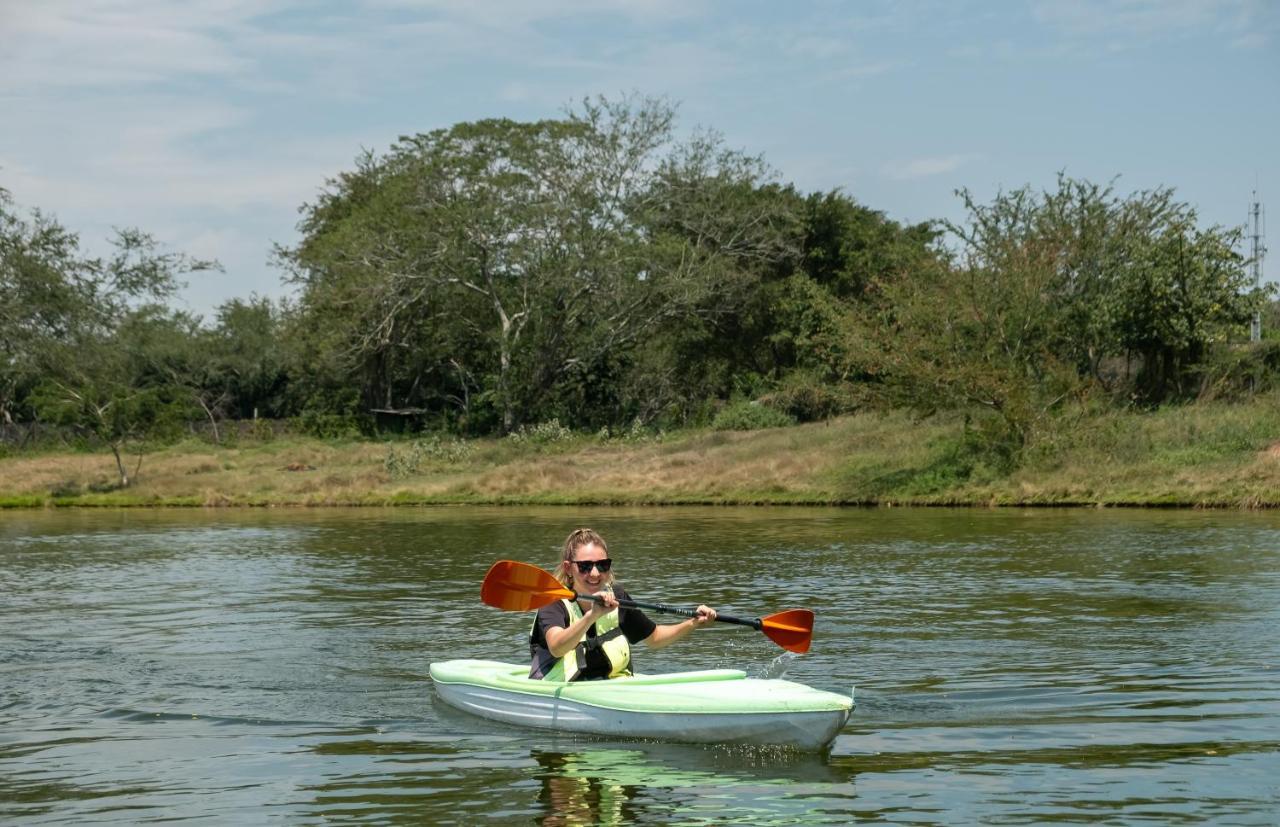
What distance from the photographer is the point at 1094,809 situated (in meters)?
7.56

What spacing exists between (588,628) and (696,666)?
3.05m

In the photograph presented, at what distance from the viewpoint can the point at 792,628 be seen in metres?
10.3

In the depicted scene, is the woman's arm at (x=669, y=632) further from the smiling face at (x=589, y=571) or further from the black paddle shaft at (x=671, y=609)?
the smiling face at (x=589, y=571)

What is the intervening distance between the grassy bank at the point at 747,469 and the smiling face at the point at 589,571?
19.0 meters

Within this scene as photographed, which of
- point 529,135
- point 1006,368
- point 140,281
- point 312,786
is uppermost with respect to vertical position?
point 529,135

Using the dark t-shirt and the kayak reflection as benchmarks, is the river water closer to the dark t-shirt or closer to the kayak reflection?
the kayak reflection

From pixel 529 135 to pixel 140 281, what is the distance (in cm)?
1168

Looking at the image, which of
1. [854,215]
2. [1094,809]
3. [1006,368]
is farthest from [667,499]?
[1094,809]

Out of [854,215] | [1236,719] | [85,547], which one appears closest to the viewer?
[1236,719]

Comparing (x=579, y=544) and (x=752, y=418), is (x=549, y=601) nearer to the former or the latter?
(x=579, y=544)

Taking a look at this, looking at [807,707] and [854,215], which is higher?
[854,215]

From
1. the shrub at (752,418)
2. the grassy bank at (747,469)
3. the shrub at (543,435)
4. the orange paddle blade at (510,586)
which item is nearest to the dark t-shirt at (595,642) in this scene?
the orange paddle blade at (510,586)

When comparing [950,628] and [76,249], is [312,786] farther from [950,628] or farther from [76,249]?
[76,249]

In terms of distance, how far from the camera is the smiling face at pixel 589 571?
375 inches
